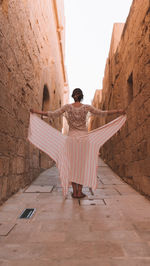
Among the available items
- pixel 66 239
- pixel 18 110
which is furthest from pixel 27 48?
pixel 66 239

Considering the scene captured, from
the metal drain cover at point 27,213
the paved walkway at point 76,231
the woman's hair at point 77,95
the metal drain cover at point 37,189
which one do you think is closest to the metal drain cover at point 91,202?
the paved walkway at point 76,231

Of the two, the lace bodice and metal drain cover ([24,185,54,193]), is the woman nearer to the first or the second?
the lace bodice

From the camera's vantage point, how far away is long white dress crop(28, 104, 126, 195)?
3.07 metres

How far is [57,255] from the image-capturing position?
4.73 feet

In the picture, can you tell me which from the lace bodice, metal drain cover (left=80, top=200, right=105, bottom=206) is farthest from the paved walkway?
the lace bodice

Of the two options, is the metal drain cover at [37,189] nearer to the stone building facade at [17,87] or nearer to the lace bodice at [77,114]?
the stone building facade at [17,87]

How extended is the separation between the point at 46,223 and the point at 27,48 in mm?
3242

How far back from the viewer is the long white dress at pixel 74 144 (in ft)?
10.1

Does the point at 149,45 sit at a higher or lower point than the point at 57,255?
higher

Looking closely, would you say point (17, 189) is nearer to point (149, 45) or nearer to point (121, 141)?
point (121, 141)

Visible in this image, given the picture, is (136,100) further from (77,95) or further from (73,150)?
(73,150)

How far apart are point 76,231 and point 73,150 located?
140cm

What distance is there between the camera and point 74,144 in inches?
123

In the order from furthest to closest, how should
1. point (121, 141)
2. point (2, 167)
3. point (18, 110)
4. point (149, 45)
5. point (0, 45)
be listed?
point (121, 141) < point (18, 110) < point (149, 45) < point (2, 167) < point (0, 45)
